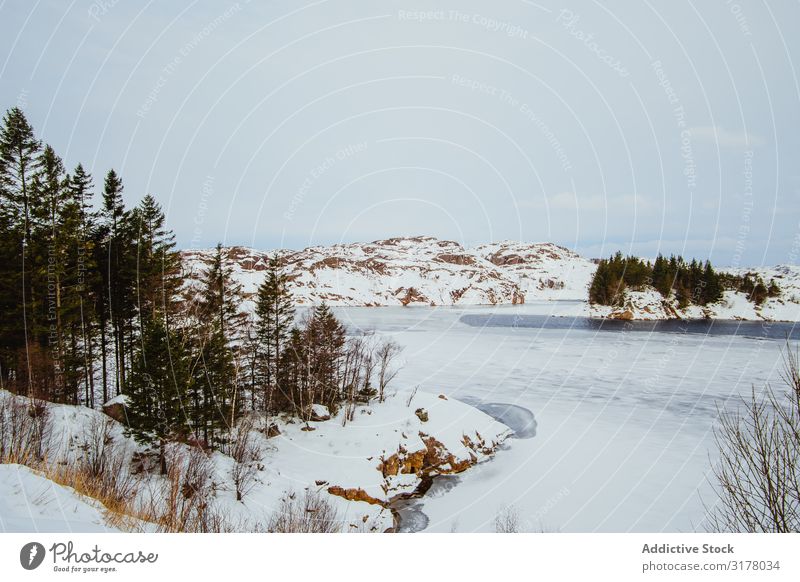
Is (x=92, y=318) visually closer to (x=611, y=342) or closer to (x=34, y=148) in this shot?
(x=34, y=148)

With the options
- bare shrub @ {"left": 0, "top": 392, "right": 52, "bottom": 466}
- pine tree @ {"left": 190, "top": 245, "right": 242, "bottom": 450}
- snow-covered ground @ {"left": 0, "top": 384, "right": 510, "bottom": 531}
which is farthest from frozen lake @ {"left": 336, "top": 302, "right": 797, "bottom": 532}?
bare shrub @ {"left": 0, "top": 392, "right": 52, "bottom": 466}

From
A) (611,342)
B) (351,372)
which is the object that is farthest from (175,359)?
(611,342)

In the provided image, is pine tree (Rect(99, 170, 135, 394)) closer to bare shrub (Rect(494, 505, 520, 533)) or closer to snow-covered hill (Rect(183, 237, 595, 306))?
bare shrub (Rect(494, 505, 520, 533))

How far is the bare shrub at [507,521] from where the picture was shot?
14.2m

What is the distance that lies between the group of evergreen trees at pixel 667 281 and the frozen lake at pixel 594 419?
3269cm

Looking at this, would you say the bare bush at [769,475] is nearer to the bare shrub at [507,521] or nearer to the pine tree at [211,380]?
the bare shrub at [507,521]

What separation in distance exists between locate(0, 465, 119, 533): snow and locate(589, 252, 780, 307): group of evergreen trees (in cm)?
10432

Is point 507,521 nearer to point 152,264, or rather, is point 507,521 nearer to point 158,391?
point 158,391

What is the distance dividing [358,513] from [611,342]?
5398 centimetres

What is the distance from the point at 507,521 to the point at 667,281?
101 metres

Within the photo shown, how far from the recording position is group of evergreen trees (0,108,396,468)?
17.4 m

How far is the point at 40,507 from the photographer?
5371mm

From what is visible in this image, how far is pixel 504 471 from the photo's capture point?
2091cm

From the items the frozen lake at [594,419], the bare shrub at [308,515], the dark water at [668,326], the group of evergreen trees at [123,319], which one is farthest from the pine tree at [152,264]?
the dark water at [668,326]
